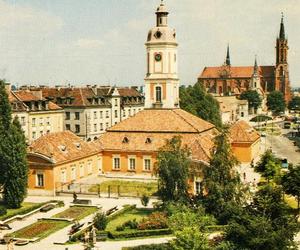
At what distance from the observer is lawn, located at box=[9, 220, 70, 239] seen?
3859cm

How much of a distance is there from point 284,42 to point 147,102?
13968 centimetres

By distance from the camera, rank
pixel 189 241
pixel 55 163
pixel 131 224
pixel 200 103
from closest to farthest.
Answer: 1. pixel 189 241
2. pixel 131 224
3. pixel 55 163
4. pixel 200 103

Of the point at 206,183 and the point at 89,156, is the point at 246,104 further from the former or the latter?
the point at 206,183

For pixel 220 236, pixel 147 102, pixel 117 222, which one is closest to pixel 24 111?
pixel 147 102

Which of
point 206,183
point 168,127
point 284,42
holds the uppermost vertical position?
point 284,42

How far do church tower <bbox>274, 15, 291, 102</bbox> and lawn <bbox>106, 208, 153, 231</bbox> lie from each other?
527 feet

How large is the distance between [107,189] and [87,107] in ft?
124

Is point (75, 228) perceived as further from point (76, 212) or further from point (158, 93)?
point (158, 93)

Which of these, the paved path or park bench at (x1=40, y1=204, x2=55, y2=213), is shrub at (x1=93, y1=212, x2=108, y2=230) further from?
park bench at (x1=40, y1=204, x2=55, y2=213)

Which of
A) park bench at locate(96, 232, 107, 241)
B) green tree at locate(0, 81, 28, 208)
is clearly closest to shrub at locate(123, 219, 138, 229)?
park bench at locate(96, 232, 107, 241)

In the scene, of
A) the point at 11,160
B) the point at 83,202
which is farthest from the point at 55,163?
the point at 11,160

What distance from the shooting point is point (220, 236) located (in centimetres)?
3588

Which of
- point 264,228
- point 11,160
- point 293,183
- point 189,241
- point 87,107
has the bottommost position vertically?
point 189,241

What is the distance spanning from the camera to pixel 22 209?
46125 millimetres
